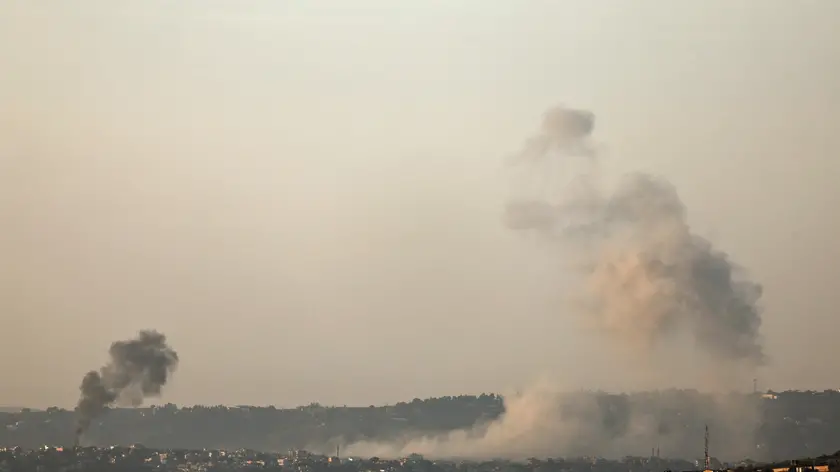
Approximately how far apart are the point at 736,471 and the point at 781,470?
25.9 ft

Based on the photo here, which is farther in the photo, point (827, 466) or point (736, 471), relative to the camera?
point (736, 471)

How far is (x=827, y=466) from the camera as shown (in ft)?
463

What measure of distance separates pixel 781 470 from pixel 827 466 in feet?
16.3

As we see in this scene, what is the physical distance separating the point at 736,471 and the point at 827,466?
12342mm

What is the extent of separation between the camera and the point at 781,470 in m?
144

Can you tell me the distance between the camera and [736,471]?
151 metres
